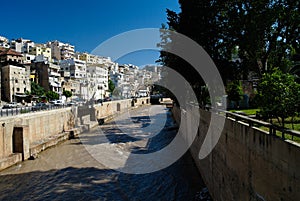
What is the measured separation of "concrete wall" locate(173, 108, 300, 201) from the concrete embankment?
1366 cm

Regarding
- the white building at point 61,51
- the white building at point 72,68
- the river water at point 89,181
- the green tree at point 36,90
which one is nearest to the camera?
the river water at point 89,181

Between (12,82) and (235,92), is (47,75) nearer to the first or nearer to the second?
(12,82)

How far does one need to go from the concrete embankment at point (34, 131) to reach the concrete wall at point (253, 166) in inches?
538

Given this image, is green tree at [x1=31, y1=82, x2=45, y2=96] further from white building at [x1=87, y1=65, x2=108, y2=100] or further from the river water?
the river water

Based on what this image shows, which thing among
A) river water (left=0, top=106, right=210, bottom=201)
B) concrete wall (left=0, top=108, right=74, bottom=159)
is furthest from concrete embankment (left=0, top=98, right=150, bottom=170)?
river water (left=0, top=106, right=210, bottom=201)

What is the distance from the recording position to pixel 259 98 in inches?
336

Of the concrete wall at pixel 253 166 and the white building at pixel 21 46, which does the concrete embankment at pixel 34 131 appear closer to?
the concrete wall at pixel 253 166

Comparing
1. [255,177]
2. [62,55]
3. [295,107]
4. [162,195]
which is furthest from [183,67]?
[62,55]

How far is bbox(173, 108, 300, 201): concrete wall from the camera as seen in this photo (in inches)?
161

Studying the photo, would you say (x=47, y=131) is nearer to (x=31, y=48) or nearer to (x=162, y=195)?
(x=162, y=195)

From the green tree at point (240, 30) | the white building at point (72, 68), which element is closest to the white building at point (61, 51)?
the white building at point (72, 68)

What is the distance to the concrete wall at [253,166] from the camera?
4081mm

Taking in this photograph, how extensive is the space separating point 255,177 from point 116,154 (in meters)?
15.7

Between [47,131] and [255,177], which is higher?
[255,177]
